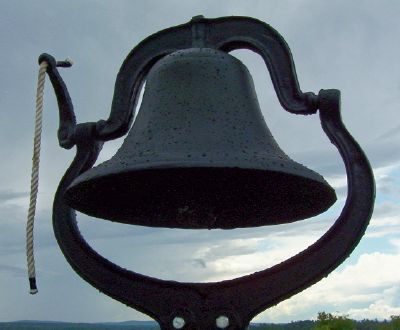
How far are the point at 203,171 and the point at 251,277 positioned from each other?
660 millimetres

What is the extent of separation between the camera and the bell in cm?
255

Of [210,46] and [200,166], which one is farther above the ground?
[210,46]

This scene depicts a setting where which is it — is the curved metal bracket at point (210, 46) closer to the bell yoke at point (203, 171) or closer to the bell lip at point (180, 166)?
the bell yoke at point (203, 171)

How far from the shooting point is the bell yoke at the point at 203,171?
2672 millimetres

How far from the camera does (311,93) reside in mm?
3018

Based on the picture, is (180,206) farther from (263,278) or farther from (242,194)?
(263,278)

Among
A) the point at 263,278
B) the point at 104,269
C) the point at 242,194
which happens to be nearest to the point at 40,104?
the point at 104,269

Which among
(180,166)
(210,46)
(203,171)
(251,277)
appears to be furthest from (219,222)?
(180,166)

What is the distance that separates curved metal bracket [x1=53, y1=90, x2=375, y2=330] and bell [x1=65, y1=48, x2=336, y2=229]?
0.18m

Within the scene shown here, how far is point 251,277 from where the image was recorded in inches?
109

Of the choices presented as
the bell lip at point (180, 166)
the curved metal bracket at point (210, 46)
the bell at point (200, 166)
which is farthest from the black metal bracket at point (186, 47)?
the bell lip at point (180, 166)

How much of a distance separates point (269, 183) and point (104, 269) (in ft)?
2.79

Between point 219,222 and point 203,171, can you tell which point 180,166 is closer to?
point 203,171

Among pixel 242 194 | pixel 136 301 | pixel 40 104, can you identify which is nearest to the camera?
pixel 136 301
